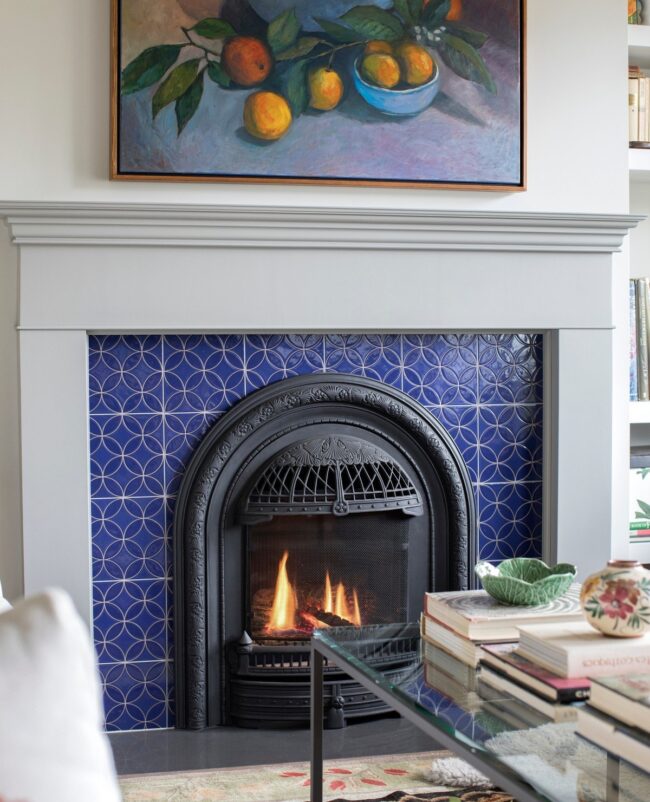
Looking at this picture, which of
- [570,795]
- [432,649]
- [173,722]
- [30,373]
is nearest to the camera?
[570,795]

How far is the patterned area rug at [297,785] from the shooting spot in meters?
2.34

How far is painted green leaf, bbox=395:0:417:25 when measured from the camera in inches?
108

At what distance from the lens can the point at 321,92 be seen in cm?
269

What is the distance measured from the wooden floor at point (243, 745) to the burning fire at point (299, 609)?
0.95 feet

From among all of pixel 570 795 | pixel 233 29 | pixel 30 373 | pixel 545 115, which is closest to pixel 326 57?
pixel 233 29

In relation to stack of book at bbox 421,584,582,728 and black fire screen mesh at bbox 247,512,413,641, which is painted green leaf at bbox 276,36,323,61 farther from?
stack of book at bbox 421,584,582,728

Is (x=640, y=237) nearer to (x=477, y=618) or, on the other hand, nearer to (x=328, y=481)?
(x=328, y=481)

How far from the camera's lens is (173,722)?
9.11 feet

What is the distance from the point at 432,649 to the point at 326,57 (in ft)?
5.37

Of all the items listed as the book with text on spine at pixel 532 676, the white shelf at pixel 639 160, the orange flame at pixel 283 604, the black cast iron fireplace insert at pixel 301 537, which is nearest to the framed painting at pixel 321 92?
the white shelf at pixel 639 160

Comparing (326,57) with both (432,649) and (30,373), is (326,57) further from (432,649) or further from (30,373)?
(432,649)

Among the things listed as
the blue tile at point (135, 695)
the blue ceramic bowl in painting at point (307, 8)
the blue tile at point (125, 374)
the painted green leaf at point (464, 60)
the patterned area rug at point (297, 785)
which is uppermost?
the blue ceramic bowl in painting at point (307, 8)

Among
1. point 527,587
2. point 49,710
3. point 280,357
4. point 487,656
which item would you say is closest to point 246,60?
point 280,357

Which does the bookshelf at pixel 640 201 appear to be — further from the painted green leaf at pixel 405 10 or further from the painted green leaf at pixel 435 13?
the painted green leaf at pixel 405 10
